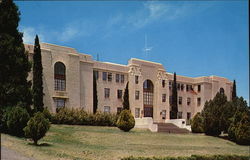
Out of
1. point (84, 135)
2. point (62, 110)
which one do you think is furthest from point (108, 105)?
point (84, 135)

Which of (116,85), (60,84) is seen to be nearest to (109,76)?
(116,85)

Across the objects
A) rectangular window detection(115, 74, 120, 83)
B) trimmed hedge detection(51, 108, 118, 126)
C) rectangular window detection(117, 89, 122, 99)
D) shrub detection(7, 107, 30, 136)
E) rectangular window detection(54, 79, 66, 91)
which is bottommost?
trimmed hedge detection(51, 108, 118, 126)

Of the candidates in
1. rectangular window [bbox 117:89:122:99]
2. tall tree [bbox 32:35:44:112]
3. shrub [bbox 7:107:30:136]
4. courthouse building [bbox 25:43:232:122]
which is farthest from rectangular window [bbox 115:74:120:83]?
shrub [bbox 7:107:30:136]

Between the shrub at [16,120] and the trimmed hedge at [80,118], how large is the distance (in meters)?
11.5

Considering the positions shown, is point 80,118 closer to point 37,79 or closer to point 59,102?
point 59,102

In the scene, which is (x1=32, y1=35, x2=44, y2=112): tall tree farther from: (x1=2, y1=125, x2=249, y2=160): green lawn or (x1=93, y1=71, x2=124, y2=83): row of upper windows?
(x1=93, y1=71, x2=124, y2=83): row of upper windows

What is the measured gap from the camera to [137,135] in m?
30.0

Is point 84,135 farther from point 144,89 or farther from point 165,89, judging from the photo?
point 165,89

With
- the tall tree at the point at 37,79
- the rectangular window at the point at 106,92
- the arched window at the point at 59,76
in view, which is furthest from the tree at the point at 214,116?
the tall tree at the point at 37,79

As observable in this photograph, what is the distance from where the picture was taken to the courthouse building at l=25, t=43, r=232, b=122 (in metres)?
38.3

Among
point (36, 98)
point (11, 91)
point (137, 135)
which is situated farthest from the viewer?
point (36, 98)

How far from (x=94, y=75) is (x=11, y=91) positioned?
67.4ft

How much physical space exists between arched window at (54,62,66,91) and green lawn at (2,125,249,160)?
11.2m

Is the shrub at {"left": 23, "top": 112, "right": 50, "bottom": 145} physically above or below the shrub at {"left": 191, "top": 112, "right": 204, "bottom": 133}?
above
